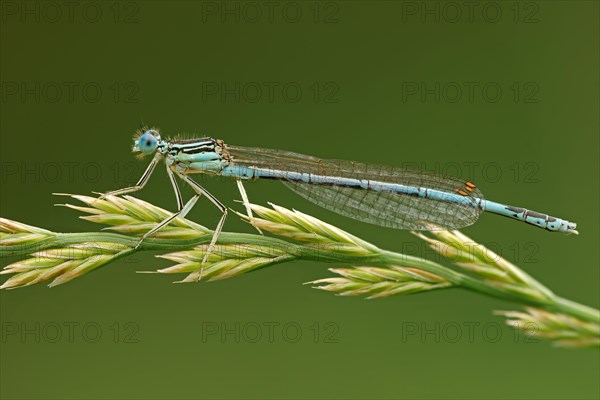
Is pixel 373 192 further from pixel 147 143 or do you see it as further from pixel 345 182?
pixel 147 143

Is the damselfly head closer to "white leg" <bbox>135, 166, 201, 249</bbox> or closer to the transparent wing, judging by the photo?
"white leg" <bbox>135, 166, 201, 249</bbox>

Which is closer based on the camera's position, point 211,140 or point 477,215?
point 477,215

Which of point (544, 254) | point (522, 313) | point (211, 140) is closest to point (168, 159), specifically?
point (211, 140)

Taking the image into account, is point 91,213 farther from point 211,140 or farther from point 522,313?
point 522,313

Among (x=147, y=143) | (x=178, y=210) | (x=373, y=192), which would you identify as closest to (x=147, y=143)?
(x=147, y=143)

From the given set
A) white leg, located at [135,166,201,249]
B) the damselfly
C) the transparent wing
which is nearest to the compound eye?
the damselfly
